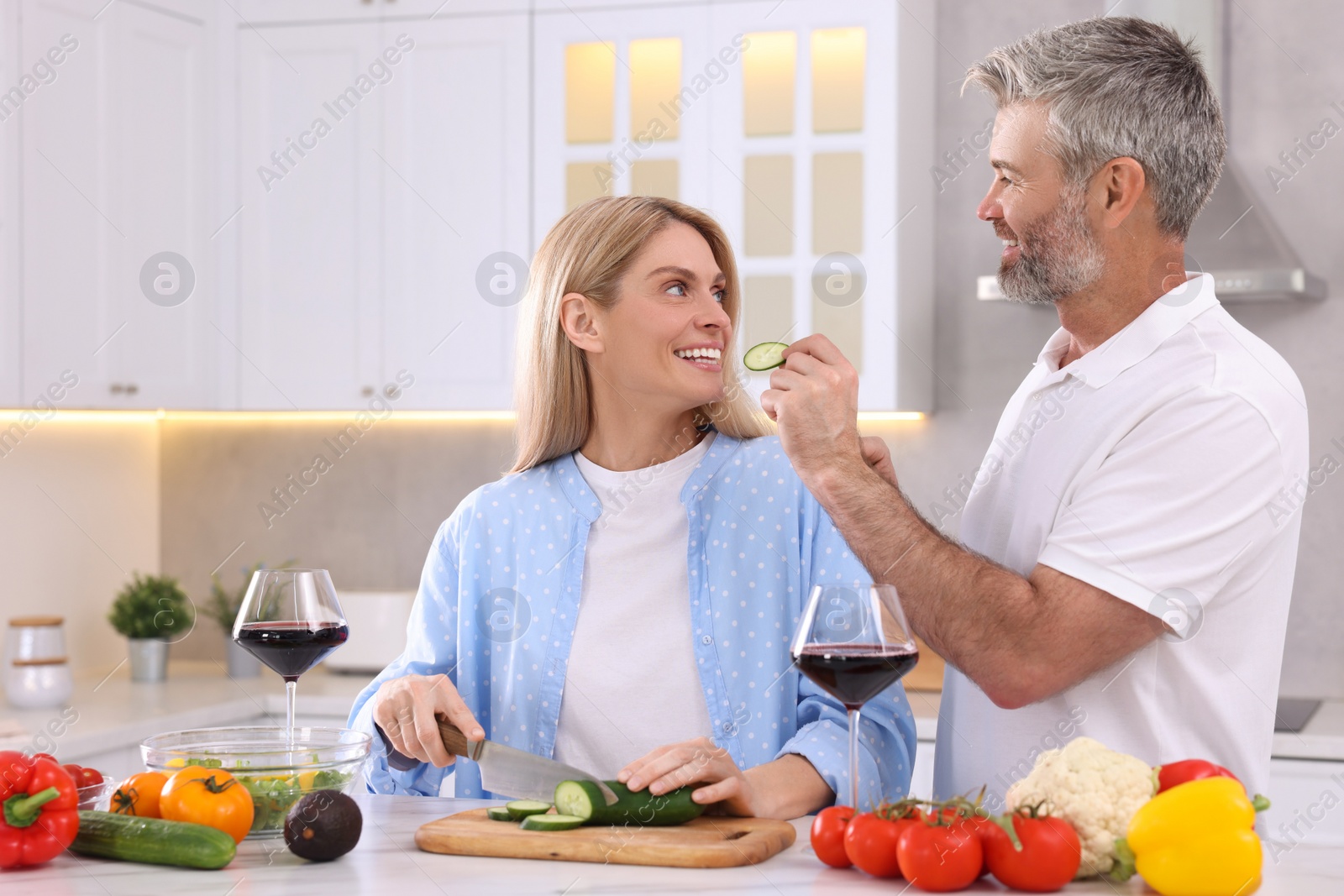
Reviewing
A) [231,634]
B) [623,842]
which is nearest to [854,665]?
[623,842]

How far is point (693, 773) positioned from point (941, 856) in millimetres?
301

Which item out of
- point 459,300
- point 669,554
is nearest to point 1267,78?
point 459,300

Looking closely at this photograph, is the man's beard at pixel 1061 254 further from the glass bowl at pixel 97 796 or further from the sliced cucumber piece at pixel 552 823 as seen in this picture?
the glass bowl at pixel 97 796

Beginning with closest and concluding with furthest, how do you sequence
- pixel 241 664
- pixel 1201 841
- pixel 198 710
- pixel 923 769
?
pixel 1201 841
pixel 923 769
pixel 198 710
pixel 241 664

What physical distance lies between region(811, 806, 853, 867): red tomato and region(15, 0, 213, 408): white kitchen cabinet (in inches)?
95.6

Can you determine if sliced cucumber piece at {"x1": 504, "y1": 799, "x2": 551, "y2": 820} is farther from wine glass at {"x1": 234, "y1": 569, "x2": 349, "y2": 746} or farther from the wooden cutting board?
wine glass at {"x1": 234, "y1": 569, "x2": 349, "y2": 746}

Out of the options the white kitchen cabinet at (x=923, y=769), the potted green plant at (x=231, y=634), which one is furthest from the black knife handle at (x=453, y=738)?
the potted green plant at (x=231, y=634)

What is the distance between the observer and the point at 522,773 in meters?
1.37

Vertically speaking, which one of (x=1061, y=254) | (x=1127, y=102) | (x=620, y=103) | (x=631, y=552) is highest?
(x=620, y=103)

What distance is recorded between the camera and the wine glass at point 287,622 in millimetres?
1434

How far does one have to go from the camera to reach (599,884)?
1167mm

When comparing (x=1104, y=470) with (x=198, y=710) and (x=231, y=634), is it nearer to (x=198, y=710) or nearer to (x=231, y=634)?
(x=198, y=710)

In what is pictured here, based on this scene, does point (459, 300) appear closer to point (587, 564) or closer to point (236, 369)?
point (236, 369)

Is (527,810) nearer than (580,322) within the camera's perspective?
Yes
